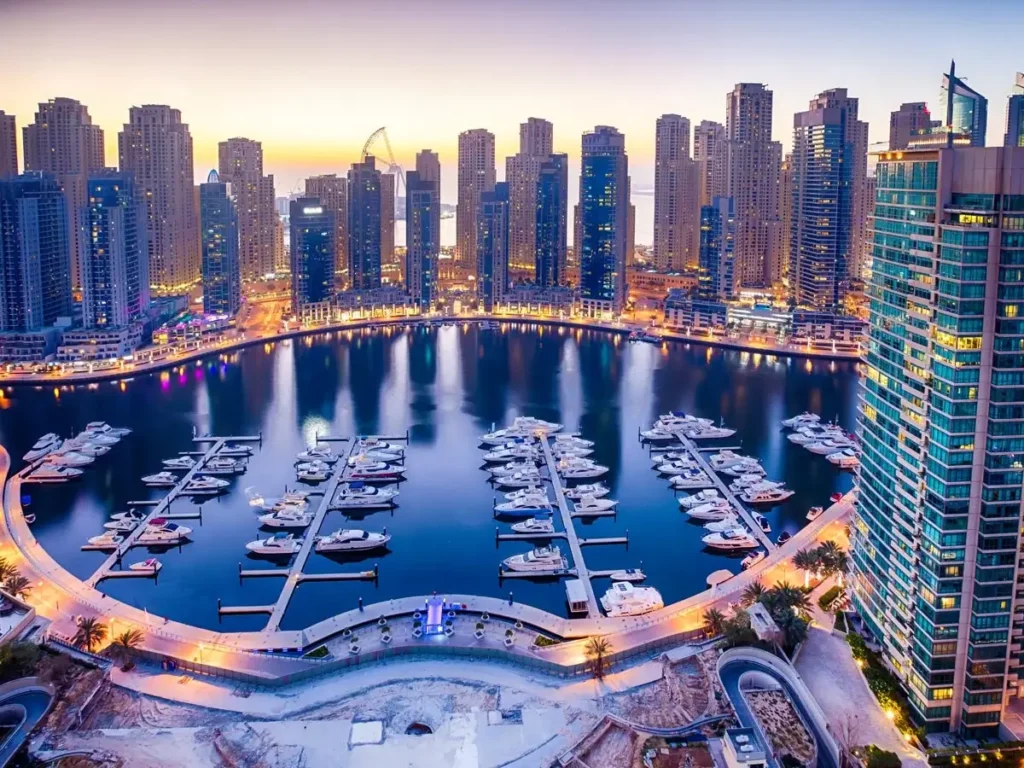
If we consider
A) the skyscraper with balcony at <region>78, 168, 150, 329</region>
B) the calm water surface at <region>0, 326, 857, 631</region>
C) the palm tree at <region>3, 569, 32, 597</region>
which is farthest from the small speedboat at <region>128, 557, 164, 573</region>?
the skyscraper with balcony at <region>78, 168, 150, 329</region>

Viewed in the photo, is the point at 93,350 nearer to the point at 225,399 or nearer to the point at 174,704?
the point at 225,399

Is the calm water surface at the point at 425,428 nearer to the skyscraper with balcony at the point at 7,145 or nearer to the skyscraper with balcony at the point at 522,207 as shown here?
the skyscraper with balcony at the point at 522,207

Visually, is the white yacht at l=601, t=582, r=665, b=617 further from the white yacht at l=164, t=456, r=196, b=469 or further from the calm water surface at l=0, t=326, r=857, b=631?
the white yacht at l=164, t=456, r=196, b=469

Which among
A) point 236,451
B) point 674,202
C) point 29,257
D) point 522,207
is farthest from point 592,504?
→ point 522,207

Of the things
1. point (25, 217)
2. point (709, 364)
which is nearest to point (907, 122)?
point (709, 364)

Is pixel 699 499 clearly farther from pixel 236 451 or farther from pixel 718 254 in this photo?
pixel 718 254
